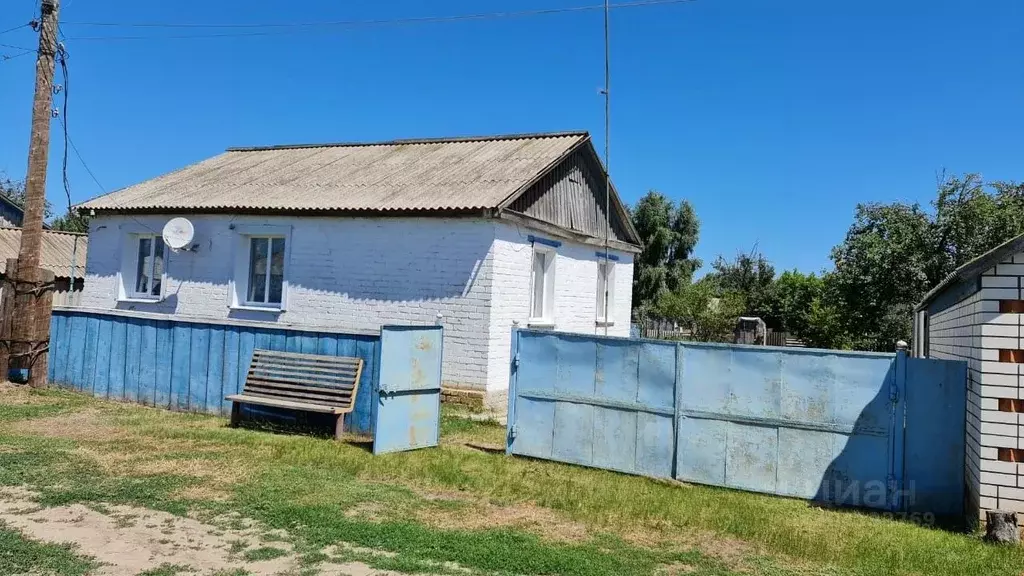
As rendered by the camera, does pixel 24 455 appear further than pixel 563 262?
No

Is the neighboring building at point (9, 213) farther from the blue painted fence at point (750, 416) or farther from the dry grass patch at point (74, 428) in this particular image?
the blue painted fence at point (750, 416)

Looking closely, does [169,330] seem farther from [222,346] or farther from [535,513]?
[535,513]

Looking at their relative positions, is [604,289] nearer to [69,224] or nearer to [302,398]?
[302,398]

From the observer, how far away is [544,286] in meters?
13.8

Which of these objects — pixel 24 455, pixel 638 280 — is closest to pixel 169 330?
pixel 24 455

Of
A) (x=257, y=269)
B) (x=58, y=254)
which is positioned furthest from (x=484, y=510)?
(x=58, y=254)

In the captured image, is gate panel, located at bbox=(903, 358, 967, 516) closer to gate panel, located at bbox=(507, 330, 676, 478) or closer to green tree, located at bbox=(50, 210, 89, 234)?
gate panel, located at bbox=(507, 330, 676, 478)

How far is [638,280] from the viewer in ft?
125

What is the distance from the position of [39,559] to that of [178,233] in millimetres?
10250

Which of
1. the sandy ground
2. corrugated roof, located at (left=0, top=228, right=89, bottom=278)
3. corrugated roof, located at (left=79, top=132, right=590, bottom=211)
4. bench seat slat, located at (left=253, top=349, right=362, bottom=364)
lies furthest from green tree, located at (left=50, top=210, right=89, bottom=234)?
the sandy ground

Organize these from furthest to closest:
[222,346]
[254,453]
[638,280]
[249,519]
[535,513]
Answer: [638,280] → [222,346] → [254,453] → [535,513] → [249,519]

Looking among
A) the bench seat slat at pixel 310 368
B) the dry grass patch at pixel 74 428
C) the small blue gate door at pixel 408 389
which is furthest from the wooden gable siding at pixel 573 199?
the dry grass patch at pixel 74 428

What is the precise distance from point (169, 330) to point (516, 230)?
5.69 meters

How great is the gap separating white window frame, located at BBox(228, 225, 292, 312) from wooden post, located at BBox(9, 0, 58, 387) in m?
3.02
